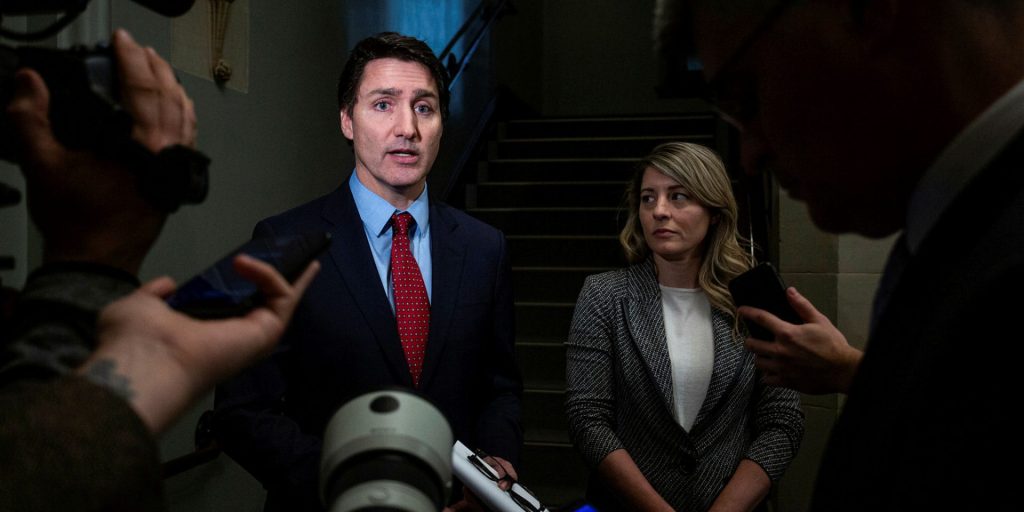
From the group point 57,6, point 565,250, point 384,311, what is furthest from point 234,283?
point 565,250

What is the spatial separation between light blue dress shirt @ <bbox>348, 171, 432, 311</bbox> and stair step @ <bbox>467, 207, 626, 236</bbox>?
3.17 m

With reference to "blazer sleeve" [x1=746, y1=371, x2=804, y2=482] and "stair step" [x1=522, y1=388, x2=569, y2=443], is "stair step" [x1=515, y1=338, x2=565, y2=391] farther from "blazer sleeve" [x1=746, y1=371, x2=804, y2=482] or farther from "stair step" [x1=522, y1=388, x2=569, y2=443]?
"blazer sleeve" [x1=746, y1=371, x2=804, y2=482]

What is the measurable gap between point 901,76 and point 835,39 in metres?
0.06

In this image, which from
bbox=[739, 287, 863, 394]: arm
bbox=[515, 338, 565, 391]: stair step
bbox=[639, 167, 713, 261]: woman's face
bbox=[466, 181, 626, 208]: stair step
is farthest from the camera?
bbox=[466, 181, 626, 208]: stair step

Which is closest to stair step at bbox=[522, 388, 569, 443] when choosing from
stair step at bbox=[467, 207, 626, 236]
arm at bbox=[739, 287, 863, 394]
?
stair step at bbox=[467, 207, 626, 236]

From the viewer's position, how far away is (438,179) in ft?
17.1

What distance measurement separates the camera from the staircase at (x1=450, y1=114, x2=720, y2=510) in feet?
12.6

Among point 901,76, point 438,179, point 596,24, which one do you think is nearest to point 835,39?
point 901,76

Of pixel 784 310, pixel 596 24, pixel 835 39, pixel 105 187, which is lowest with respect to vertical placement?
pixel 784 310

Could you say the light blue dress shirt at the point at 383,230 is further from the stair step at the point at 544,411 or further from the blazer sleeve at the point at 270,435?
the stair step at the point at 544,411

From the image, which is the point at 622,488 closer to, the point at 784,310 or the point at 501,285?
the point at 501,285

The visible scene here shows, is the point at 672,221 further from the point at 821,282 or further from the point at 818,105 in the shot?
the point at 818,105

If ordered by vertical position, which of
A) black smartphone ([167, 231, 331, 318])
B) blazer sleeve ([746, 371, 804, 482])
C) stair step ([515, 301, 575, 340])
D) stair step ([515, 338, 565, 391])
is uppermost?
black smartphone ([167, 231, 331, 318])

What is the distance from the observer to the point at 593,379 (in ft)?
7.05
